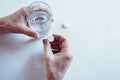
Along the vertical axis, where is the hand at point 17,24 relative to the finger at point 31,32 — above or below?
above

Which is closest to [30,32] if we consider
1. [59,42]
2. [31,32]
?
[31,32]

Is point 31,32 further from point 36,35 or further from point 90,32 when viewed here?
point 90,32

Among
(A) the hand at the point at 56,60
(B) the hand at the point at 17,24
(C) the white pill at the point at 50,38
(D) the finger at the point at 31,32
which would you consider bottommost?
(A) the hand at the point at 56,60

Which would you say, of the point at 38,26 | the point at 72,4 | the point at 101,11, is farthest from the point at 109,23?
the point at 38,26

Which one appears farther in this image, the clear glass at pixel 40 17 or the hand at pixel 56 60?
the clear glass at pixel 40 17
